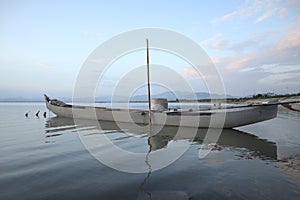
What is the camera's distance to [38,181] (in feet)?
17.3

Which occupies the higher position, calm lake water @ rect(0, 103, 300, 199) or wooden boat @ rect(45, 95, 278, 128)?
wooden boat @ rect(45, 95, 278, 128)

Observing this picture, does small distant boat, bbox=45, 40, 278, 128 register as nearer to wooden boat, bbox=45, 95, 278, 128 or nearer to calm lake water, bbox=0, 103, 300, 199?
wooden boat, bbox=45, 95, 278, 128

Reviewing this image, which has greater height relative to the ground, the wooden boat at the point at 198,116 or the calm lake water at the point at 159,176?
the wooden boat at the point at 198,116

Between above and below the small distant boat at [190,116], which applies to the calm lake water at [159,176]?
below

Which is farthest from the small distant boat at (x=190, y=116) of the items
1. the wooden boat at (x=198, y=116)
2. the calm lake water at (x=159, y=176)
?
the calm lake water at (x=159, y=176)

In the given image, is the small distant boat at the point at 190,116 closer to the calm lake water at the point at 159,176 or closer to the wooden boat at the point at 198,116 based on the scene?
the wooden boat at the point at 198,116

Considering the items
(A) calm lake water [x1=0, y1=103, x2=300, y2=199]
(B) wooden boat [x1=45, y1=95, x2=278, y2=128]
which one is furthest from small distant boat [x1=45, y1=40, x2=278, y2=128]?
(A) calm lake water [x1=0, y1=103, x2=300, y2=199]

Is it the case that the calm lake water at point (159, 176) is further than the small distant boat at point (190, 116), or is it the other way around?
the small distant boat at point (190, 116)

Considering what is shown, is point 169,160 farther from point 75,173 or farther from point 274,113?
point 274,113

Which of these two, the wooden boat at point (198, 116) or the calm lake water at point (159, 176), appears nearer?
the calm lake water at point (159, 176)

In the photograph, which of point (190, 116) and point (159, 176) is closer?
point (159, 176)

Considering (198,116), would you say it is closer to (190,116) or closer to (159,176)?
(190,116)

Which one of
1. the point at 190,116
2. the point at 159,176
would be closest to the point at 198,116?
the point at 190,116

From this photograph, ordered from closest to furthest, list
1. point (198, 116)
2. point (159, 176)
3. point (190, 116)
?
point (159, 176)
point (198, 116)
point (190, 116)
